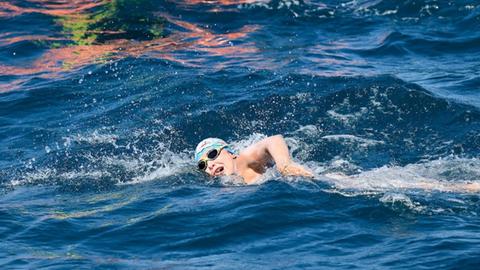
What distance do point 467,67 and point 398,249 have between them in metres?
8.24

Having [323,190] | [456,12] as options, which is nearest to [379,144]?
[323,190]

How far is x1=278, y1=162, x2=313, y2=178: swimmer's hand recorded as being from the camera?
28.9 ft

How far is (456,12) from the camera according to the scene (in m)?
18.1

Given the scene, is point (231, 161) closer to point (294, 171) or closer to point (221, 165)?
point (221, 165)

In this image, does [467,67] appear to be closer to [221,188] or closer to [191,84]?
[191,84]

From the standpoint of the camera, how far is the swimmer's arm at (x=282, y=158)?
888cm

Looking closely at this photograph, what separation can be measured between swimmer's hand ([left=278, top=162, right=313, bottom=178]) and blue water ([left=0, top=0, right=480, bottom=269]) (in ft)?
0.64

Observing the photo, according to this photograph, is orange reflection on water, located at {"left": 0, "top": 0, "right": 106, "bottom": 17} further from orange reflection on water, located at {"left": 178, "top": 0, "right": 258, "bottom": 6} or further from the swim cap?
the swim cap

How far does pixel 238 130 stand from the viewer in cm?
1252

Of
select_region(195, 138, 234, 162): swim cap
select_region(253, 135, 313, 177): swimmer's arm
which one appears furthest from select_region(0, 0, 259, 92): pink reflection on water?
select_region(253, 135, 313, 177): swimmer's arm

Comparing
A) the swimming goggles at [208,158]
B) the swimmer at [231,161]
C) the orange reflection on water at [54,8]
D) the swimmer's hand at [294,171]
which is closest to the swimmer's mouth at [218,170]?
the swimmer at [231,161]

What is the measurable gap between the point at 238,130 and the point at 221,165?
7.53 ft

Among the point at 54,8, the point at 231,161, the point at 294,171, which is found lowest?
the point at 294,171

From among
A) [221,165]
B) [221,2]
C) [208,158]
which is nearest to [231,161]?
[221,165]
